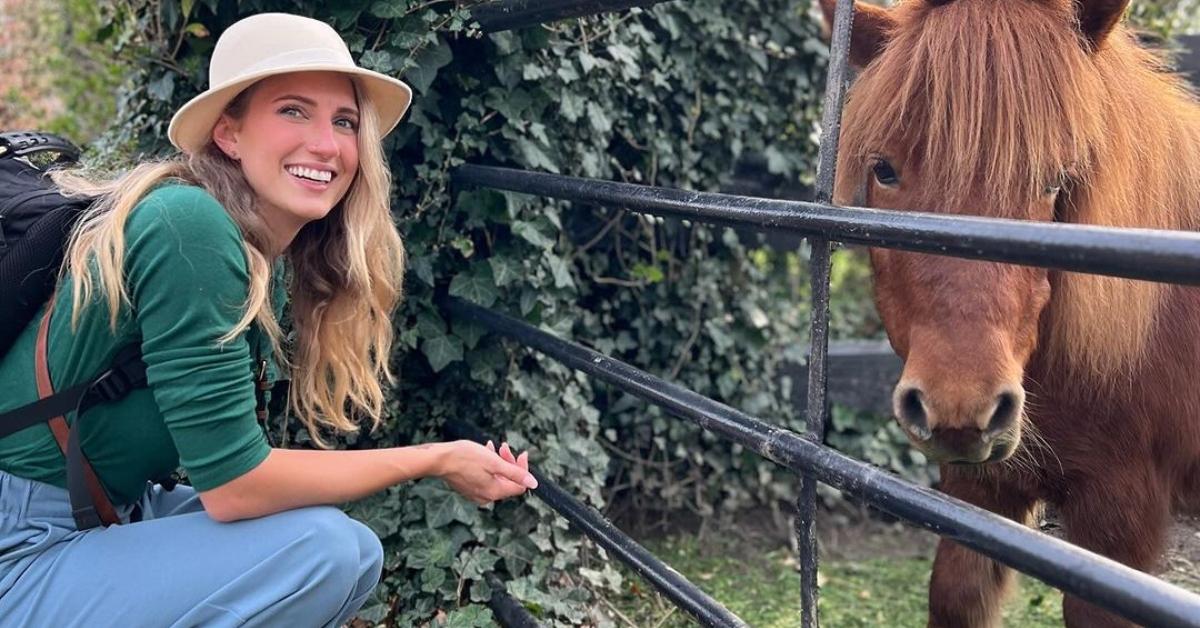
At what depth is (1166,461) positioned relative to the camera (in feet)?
7.06

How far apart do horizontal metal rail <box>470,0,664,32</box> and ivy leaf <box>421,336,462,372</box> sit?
895mm

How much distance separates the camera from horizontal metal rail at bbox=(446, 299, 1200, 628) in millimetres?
1004

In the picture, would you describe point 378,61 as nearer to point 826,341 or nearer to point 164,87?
point 164,87

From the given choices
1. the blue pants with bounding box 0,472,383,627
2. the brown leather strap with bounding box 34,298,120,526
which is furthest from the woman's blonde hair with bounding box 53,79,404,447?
the blue pants with bounding box 0,472,383,627

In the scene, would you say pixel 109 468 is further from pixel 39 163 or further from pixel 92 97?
pixel 92 97

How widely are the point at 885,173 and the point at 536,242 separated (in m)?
1.06

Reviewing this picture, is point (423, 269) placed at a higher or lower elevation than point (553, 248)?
higher

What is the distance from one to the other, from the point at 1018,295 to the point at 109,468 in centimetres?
168

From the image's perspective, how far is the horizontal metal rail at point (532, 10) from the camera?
6.75ft

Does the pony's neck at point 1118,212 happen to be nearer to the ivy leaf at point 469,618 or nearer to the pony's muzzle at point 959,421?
the pony's muzzle at point 959,421

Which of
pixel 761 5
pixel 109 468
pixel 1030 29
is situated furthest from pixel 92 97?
pixel 1030 29

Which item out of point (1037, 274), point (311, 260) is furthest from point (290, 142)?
point (1037, 274)

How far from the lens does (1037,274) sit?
1.86 meters

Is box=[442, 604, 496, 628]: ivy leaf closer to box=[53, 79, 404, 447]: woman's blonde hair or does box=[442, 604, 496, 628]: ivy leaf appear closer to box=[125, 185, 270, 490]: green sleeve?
box=[53, 79, 404, 447]: woman's blonde hair
